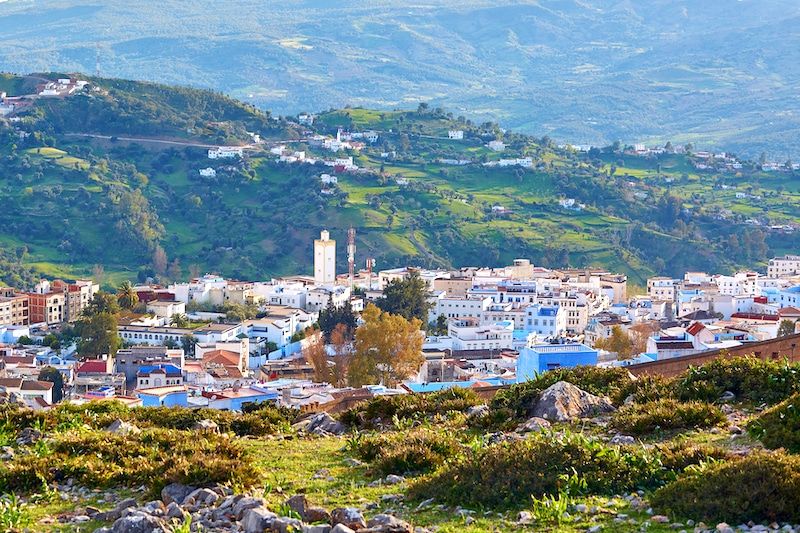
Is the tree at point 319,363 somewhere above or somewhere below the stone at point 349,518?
below

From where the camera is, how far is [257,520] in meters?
6.81

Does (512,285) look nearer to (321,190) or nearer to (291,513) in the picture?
(321,190)

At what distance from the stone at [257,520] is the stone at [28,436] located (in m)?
3.65

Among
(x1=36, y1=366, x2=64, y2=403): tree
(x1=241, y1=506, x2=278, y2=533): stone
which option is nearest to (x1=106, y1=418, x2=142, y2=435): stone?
(x1=241, y1=506, x2=278, y2=533): stone

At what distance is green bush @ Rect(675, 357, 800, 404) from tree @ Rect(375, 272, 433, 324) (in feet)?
129

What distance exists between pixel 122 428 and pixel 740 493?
5.20 metres

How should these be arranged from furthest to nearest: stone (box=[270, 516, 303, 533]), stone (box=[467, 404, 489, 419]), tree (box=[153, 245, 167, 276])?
tree (box=[153, 245, 167, 276]) → stone (box=[467, 404, 489, 419]) → stone (box=[270, 516, 303, 533])

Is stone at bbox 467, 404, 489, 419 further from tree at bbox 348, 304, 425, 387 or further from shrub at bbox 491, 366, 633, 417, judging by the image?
tree at bbox 348, 304, 425, 387

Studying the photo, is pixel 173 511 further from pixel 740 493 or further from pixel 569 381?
pixel 569 381

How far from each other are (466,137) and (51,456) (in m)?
99.7

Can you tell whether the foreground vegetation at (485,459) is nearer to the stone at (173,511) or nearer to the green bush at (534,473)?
the green bush at (534,473)

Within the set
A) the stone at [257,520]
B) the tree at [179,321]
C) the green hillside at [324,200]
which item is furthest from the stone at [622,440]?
the green hillside at [324,200]

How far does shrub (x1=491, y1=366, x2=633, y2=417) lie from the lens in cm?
1038

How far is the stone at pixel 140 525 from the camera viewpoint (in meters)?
6.76
